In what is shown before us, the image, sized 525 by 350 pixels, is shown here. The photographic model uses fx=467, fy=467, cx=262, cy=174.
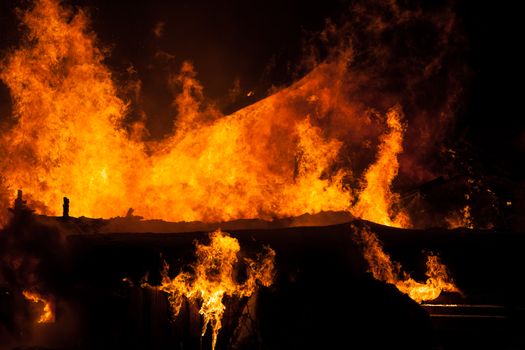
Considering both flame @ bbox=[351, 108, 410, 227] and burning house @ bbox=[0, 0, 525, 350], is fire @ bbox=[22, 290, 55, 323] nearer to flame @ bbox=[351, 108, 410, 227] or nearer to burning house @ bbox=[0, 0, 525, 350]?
burning house @ bbox=[0, 0, 525, 350]

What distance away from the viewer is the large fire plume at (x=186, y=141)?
14188mm

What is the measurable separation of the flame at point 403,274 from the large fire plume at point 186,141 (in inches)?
223

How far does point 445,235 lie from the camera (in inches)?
338

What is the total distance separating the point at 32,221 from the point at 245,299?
12.4 feet

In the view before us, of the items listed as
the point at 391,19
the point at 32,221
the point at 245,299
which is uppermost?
the point at 391,19

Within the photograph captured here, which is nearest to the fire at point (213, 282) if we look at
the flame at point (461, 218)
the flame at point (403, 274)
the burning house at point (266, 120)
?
the flame at point (403, 274)

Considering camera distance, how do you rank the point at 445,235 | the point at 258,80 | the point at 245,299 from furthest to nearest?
1. the point at 258,80
2. the point at 445,235
3. the point at 245,299

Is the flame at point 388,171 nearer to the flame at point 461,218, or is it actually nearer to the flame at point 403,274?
the flame at point 461,218

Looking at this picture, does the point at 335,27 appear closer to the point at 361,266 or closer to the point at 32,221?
the point at 361,266

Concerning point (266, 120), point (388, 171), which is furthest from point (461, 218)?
point (266, 120)

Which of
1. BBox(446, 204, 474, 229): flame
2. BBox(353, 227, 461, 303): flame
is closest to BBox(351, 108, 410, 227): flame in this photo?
BBox(446, 204, 474, 229): flame

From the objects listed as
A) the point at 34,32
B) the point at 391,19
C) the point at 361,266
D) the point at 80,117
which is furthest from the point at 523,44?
the point at 34,32

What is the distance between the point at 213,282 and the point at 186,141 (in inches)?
320

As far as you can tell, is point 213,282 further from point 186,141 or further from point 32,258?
point 186,141
